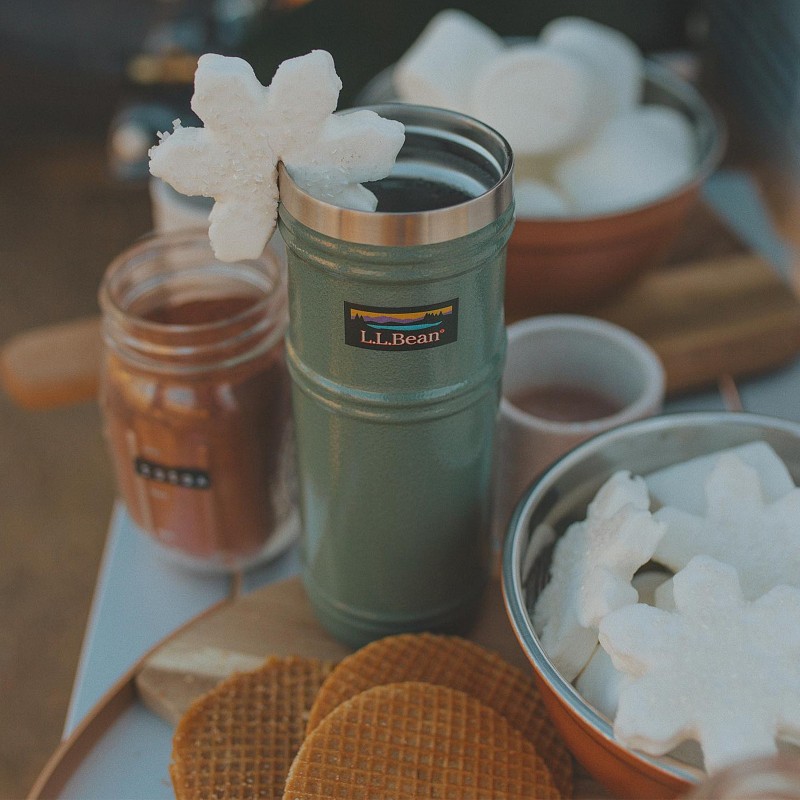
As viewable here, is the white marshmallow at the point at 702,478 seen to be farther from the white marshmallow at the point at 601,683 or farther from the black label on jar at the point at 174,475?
the black label on jar at the point at 174,475

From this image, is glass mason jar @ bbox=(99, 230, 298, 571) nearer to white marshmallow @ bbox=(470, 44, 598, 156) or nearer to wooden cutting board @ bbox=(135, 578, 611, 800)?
wooden cutting board @ bbox=(135, 578, 611, 800)

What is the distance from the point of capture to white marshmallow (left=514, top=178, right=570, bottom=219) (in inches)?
38.6

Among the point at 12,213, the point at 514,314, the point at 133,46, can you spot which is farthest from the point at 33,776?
the point at 133,46

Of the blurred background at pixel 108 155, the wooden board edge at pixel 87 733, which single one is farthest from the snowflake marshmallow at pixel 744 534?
the blurred background at pixel 108 155

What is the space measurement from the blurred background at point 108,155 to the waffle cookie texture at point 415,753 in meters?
0.79

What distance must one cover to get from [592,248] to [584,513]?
33 cm

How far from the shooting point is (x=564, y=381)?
0.94 meters

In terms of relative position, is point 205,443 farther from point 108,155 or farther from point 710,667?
point 108,155

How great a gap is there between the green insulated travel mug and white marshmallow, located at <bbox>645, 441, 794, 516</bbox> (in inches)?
5.3

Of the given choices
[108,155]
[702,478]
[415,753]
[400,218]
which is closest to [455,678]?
[415,753]

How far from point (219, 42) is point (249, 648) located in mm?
962

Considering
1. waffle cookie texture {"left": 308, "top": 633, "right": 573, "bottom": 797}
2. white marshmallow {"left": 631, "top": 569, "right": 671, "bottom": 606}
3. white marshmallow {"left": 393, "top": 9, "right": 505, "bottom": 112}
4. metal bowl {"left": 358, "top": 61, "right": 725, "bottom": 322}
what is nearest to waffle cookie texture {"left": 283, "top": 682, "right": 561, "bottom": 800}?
waffle cookie texture {"left": 308, "top": 633, "right": 573, "bottom": 797}

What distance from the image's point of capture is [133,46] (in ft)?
9.07

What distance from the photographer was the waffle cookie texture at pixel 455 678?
72 centimetres
